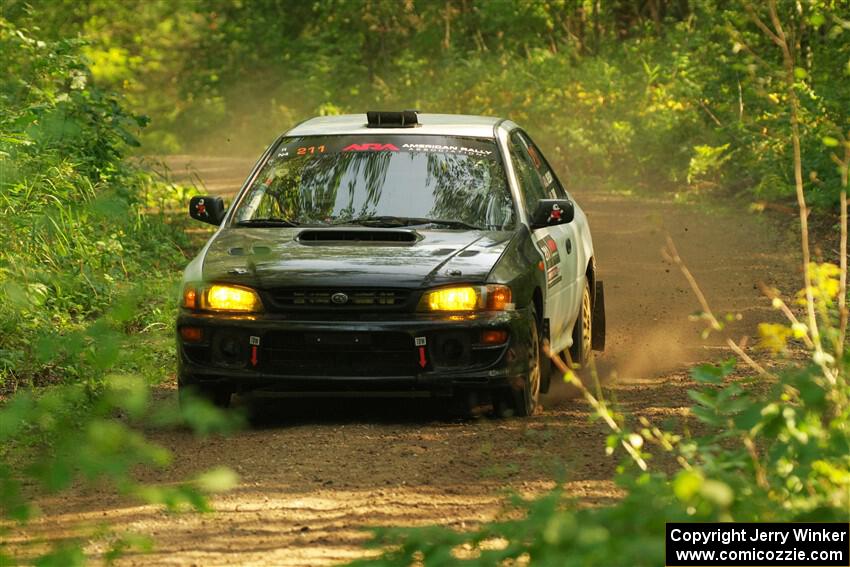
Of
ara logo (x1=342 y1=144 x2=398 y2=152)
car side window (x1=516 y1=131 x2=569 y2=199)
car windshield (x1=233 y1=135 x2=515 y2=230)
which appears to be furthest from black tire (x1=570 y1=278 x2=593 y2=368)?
ara logo (x1=342 y1=144 x2=398 y2=152)

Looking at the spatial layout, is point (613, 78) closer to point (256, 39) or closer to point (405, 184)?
point (256, 39)

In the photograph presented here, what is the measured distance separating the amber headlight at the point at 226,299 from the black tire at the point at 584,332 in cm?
260

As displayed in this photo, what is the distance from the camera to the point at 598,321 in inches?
435

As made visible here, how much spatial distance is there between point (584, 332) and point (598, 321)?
57cm

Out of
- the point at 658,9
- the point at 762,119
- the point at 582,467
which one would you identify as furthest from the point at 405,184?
the point at 658,9

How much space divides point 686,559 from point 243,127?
3736cm

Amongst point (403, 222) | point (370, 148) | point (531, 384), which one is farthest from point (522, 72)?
point (531, 384)

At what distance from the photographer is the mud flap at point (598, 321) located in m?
11.0

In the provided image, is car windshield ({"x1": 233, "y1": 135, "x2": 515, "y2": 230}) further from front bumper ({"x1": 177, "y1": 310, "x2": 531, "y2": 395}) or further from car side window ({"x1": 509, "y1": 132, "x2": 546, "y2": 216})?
front bumper ({"x1": 177, "y1": 310, "x2": 531, "y2": 395})

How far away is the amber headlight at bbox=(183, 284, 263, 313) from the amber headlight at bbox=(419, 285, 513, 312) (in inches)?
34.2

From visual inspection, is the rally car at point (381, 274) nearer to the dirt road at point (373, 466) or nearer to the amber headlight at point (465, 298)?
the amber headlight at point (465, 298)

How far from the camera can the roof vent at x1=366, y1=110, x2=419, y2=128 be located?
9508mm

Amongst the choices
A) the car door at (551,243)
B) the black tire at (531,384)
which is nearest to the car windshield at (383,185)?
the car door at (551,243)

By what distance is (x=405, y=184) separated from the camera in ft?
29.6
